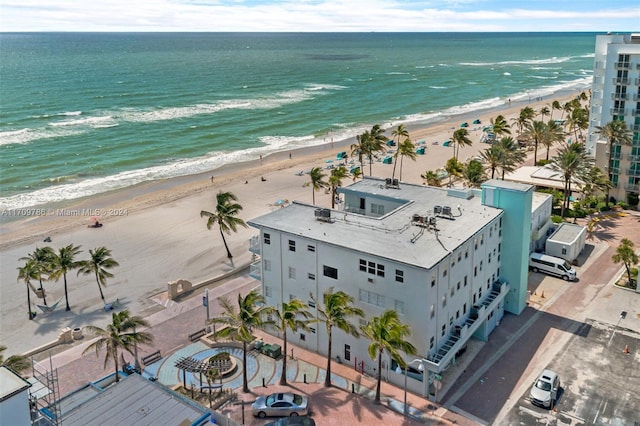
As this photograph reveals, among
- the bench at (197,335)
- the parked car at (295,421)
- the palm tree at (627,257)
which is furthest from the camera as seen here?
the palm tree at (627,257)

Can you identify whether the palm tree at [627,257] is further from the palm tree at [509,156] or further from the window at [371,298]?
the window at [371,298]

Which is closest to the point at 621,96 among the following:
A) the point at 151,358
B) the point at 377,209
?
the point at 377,209

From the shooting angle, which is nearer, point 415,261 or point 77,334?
point 415,261

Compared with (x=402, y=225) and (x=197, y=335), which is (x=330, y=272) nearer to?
(x=402, y=225)

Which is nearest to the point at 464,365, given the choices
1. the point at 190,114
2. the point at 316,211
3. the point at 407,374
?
the point at 407,374

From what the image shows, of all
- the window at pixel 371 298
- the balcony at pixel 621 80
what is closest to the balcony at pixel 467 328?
the window at pixel 371 298

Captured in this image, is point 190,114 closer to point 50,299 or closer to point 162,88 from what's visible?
point 162,88

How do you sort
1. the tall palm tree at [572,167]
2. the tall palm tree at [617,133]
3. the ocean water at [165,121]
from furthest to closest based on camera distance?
the ocean water at [165,121], the tall palm tree at [617,133], the tall palm tree at [572,167]
